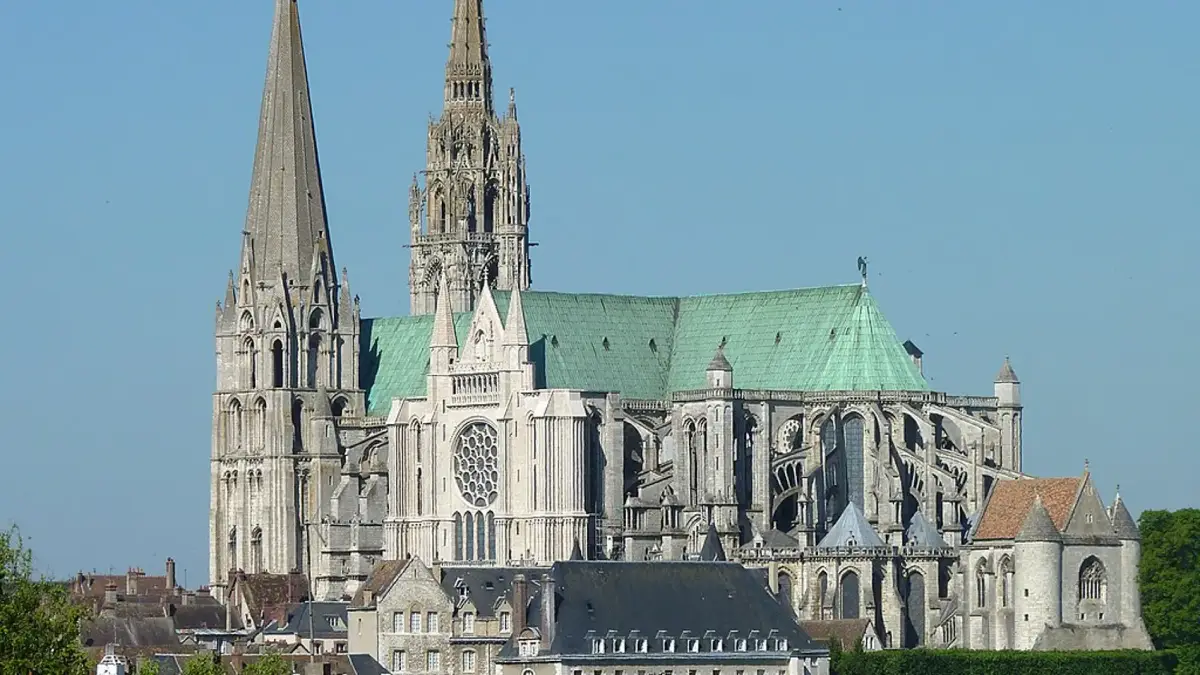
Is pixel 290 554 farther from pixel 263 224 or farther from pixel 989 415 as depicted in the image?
pixel 989 415

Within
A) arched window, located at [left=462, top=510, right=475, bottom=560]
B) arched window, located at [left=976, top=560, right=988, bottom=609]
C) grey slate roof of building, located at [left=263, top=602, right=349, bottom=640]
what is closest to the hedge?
arched window, located at [left=976, top=560, right=988, bottom=609]

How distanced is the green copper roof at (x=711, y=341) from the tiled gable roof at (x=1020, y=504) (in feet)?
31.4

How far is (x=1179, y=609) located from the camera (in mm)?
161000

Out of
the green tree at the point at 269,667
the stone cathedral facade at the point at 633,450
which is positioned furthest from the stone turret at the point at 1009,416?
the green tree at the point at 269,667

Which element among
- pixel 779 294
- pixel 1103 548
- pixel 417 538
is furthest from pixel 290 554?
pixel 1103 548

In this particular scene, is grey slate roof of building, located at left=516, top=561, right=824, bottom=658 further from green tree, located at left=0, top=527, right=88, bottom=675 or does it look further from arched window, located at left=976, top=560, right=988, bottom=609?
green tree, located at left=0, top=527, right=88, bottom=675

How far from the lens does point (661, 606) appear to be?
147000mm

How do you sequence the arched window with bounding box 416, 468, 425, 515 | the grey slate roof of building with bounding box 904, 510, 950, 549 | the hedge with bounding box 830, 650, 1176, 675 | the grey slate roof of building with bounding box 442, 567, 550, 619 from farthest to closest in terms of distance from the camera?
the arched window with bounding box 416, 468, 425, 515 → the grey slate roof of building with bounding box 904, 510, 950, 549 → the hedge with bounding box 830, 650, 1176, 675 → the grey slate roof of building with bounding box 442, 567, 550, 619

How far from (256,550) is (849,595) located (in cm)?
3415

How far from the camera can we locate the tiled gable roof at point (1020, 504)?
16112 cm

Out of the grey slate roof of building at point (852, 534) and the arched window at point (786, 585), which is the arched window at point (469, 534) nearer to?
the arched window at point (786, 585)

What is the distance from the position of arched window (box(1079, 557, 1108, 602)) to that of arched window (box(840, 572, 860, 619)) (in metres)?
8.86

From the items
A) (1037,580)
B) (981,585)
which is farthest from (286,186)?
(1037,580)

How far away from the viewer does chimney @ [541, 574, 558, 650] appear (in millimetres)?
143875
